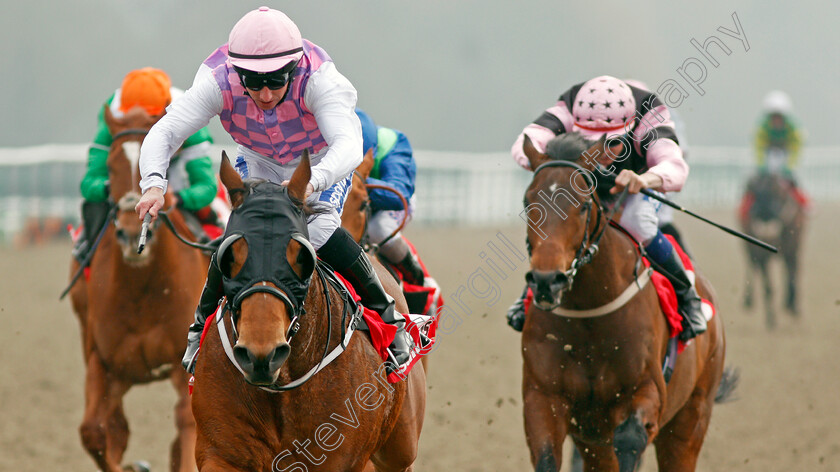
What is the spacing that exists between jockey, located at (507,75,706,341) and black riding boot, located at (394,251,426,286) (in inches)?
27.7

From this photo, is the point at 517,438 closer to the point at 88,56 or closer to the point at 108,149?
the point at 108,149

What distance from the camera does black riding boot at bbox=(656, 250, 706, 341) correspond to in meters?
5.00

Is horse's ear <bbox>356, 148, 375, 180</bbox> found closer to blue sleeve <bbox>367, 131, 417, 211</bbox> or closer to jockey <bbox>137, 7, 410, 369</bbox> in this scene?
blue sleeve <bbox>367, 131, 417, 211</bbox>

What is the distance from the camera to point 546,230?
4223mm

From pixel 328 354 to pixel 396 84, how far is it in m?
28.9

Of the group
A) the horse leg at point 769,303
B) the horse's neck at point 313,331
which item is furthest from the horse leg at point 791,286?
the horse's neck at point 313,331

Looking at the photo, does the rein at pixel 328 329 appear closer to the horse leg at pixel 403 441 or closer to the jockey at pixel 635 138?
the horse leg at pixel 403 441

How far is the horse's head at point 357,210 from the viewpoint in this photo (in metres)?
4.71

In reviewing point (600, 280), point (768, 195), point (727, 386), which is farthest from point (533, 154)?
point (768, 195)

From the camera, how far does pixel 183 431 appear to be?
524 cm

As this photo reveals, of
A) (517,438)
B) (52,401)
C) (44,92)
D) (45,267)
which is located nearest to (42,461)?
(52,401)

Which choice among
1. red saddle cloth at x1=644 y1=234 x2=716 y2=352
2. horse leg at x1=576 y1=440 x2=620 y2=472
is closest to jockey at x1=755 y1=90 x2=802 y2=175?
red saddle cloth at x1=644 y1=234 x2=716 y2=352

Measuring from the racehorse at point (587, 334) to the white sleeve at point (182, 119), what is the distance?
4.66 feet

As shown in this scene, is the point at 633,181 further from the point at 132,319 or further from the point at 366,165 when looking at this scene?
the point at 132,319
